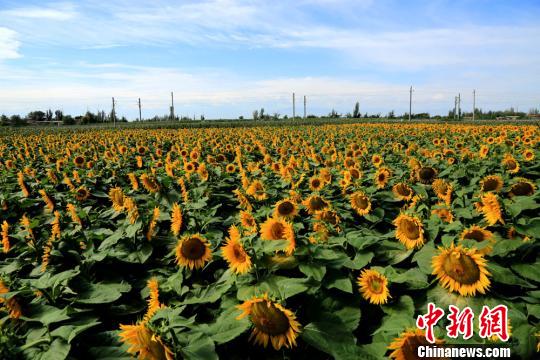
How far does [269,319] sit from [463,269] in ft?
3.43

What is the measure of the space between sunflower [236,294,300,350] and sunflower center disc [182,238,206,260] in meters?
0.86

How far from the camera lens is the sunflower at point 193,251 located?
8.48ft

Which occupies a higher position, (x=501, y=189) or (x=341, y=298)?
(x=501, y=189)

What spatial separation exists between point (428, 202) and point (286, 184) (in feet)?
5.70

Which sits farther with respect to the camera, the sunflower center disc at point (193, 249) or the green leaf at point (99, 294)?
the sunflower center disc at point (193, 249)

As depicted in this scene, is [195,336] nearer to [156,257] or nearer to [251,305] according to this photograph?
[251,305]

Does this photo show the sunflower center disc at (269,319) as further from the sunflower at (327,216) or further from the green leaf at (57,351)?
the sunflower at (327,216)

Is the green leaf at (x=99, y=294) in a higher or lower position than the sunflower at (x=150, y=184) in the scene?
lower

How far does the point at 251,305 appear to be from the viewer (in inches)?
70.1

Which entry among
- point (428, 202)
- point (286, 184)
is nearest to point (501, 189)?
point (428, 202)

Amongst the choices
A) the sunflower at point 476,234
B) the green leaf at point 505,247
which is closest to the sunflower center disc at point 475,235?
the sunflower at point 476,234

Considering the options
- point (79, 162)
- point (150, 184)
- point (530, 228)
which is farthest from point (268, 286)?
point (79, 162)

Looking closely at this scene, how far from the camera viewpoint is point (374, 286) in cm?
222

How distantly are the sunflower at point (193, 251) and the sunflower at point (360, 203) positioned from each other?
197 cm
